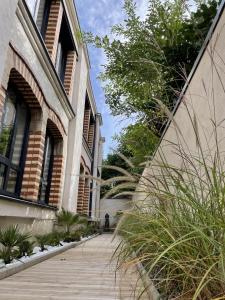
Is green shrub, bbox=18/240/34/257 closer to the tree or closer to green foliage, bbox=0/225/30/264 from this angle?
green foliage, bbox=0/225/30/264

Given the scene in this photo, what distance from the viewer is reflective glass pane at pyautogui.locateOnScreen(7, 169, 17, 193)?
218 inches

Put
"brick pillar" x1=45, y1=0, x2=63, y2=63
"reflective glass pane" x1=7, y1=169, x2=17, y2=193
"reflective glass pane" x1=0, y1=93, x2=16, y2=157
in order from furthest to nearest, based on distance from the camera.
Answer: "brick pillar" x1=45, y1=0, x2=63, y2=63 < "reflective glass pane" x1=7, y1=169, x2=17, y2=193 < "reflective glass pane" x1=0, y1=93, x2=16, y2=157

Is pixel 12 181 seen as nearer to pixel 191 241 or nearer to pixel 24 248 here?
pixel 24 248

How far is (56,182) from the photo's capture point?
26.4ft

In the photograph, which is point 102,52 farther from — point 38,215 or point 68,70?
point 38,215

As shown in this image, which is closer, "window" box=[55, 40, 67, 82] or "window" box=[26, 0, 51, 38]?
"window" box=[26, 0, 51, 38]

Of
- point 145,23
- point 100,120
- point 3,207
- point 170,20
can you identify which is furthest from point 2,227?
point 100,120

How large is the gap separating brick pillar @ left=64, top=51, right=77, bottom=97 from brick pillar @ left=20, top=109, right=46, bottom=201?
3081 millimetres

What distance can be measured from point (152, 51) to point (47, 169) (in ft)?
13.0

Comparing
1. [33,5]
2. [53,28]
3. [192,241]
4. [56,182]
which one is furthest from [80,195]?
[192,241]

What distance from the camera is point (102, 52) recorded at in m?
7.50

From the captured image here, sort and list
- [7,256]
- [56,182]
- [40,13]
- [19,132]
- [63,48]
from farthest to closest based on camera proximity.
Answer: [63,48]
[56,182]
[40,13]
[19,132]
[7,256]

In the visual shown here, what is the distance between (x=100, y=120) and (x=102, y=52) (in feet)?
32.9

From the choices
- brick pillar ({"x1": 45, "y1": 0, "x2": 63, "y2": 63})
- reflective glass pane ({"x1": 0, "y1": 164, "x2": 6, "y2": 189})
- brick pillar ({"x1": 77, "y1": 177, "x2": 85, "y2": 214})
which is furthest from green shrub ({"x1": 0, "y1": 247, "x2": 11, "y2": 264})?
brick pillar ({"x1": 77, "y1": 177, "x2": 85, "y2": 214})
